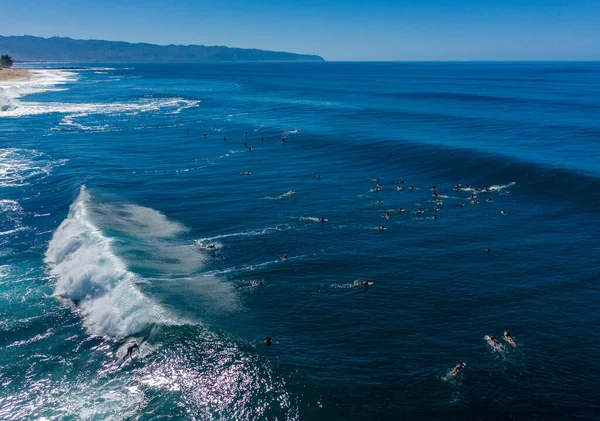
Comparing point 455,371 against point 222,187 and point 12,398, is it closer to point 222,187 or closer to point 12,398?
point 12,398

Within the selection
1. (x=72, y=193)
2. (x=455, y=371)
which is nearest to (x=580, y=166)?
(x=455, y=371)

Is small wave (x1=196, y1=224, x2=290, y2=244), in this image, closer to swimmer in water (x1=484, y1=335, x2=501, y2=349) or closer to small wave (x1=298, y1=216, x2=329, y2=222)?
small wave (x1=298, y1=216, x2=329, y2=222)

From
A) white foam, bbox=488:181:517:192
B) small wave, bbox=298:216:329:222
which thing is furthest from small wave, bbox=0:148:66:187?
white foam, bbox=488:181:517:192

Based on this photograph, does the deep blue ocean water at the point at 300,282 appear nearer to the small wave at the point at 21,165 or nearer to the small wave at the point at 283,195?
the small wave at the point at 21,165

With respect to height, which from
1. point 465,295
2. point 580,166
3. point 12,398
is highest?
point 580,166

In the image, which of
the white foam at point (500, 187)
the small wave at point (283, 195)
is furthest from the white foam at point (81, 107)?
the white foam at point (500, 187)
